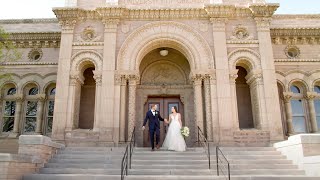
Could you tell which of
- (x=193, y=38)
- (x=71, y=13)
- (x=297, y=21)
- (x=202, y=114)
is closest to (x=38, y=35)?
(x=71, y=13)

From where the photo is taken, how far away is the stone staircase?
838 centimetres

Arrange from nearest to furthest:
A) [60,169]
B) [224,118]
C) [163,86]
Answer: [60,169] < [224,118] < [163,86]

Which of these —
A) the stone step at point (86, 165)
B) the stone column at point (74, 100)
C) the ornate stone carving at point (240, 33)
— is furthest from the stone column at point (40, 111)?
the ornate stone carving at point (240, 33)

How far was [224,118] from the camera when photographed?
12.9 meters

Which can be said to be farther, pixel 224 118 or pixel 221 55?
pixel 221 55

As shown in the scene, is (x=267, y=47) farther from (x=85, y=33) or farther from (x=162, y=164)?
(x=85, y=33)

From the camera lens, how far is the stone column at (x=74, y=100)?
1324 cm

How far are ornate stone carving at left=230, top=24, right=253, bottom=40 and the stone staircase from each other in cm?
602

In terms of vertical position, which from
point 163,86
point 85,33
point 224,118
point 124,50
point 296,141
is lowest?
point 296,141

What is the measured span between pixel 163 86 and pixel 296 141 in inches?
313

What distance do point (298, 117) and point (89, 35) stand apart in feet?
41.0

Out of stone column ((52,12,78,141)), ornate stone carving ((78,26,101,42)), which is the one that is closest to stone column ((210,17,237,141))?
ornate stone carving ((78,26,101,42))

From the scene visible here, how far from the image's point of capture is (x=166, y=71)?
54.3ft

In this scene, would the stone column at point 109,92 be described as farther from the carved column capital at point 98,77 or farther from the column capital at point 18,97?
the column capital at point 18,97
